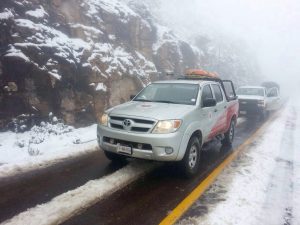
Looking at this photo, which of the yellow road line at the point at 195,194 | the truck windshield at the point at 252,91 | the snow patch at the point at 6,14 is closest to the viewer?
the yellow road line at the point at 195,194

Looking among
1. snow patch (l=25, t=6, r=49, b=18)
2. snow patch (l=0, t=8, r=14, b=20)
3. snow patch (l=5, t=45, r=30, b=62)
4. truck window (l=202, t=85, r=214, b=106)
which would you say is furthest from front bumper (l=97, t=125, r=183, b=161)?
snow patch (l=25, t=6, r=49, b=18)

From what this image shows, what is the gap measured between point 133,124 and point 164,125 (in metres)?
0.59

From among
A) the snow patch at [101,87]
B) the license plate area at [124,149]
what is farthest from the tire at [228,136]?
the snow patch at [101,87]

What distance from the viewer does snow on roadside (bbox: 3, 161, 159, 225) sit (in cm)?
421

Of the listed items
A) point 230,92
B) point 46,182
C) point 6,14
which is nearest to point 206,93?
point 230,92

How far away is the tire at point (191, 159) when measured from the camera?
19.1ft

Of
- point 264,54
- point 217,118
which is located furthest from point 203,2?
point 217,118

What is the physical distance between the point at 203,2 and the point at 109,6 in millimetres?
42358

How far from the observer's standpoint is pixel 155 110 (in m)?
5.86

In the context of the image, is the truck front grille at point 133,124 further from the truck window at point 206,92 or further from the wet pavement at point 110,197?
the truck window at point 206,92

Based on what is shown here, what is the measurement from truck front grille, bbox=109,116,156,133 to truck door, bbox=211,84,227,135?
8.12 feet

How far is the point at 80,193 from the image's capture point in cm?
507

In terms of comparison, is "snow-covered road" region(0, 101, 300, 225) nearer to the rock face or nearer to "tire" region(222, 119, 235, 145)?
"tire" region(222, 119, 235, 145)

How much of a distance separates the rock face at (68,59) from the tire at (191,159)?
19.1 ft
